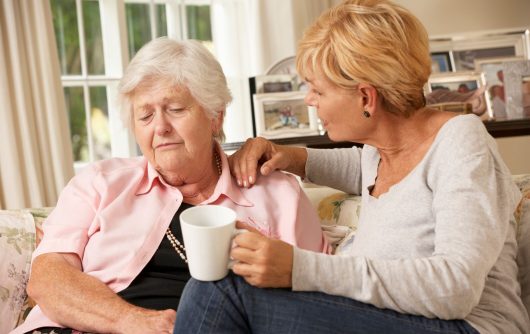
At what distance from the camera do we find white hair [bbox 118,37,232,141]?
1.57m

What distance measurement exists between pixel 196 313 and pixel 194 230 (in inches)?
7.8

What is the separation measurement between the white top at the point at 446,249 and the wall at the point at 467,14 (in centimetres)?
250

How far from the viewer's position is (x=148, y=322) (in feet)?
4.28

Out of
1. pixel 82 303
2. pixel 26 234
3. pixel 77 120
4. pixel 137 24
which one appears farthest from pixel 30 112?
pixel 82 303

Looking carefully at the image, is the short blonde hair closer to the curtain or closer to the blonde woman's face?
the blonde woman's face

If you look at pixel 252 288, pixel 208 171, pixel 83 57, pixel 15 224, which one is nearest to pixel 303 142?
pixel 208 171

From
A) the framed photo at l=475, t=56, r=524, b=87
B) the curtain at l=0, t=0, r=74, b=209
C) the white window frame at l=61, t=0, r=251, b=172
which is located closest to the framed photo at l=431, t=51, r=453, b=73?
the framed photo at l=475, t=56, r=524, b=87

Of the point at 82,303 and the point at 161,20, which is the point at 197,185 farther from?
the point at 161,20

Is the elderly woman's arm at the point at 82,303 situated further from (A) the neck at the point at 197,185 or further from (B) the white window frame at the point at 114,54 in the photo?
(B) the white window frame at the point at 114,54

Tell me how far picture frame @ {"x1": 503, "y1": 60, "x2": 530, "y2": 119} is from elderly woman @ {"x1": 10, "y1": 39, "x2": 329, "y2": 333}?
4.31 ft

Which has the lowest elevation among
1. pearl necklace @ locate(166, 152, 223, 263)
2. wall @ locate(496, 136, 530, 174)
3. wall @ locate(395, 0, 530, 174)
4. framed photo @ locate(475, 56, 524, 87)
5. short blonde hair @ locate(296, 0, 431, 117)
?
pearl necklace @ locate(166, 152, 223, 263)

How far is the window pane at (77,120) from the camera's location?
130 inches

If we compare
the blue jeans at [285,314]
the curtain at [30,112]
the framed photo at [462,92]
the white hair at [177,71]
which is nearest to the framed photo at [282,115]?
the framed photo at [462,92]

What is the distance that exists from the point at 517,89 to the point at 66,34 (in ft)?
7.34
